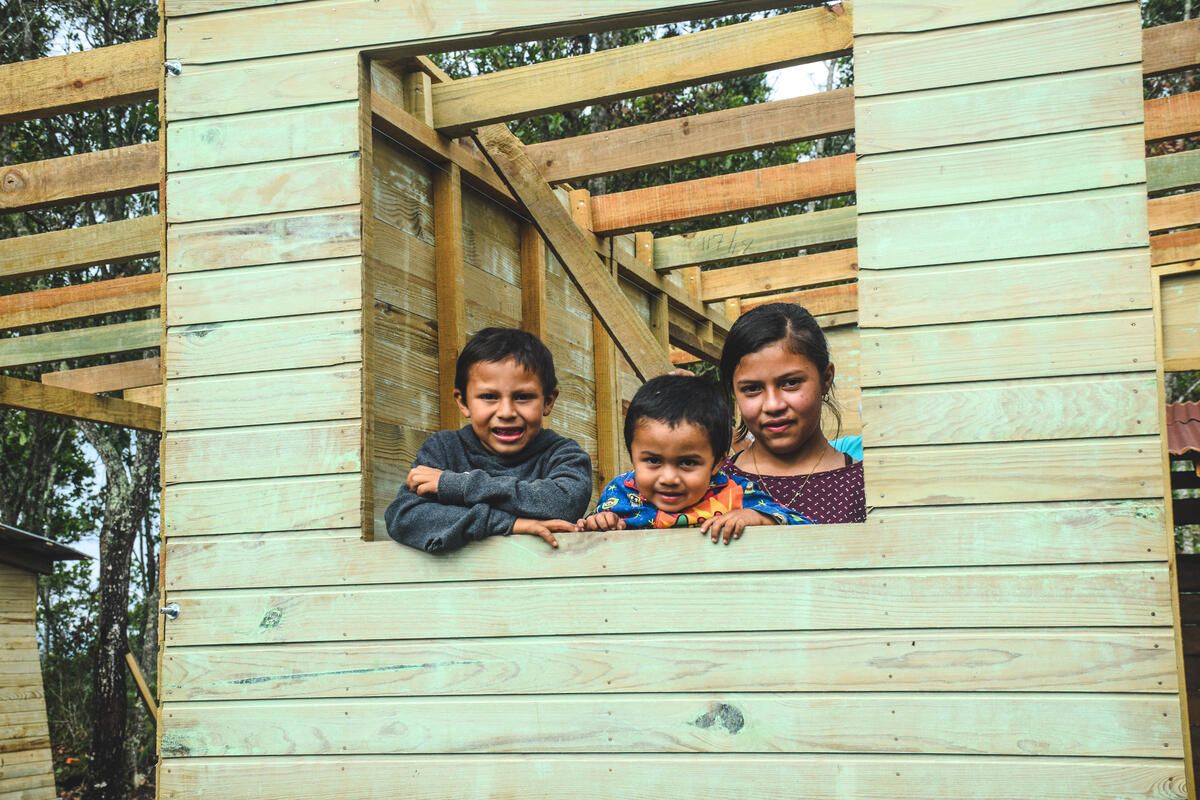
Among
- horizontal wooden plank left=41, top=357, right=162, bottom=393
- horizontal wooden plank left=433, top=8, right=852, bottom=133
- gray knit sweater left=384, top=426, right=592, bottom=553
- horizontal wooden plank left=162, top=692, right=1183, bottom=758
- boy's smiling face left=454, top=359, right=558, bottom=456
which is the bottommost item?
horizontal wooden plank left=162, top=692, right=1183, bottom=758

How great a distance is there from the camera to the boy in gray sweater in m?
3.16

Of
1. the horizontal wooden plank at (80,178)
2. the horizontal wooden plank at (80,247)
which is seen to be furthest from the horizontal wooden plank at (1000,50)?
the horizontal wooden plank at (80,247)

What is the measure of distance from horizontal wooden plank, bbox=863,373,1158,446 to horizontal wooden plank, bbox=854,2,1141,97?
77 cm

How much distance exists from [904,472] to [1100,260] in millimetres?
680

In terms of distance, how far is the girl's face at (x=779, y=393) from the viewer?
3.38 metres

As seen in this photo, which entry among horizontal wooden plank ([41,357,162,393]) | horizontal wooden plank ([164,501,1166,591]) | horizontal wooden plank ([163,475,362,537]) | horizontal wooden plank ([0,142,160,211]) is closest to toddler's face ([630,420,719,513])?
horizontal wooden plank ([164,501,1166,591])

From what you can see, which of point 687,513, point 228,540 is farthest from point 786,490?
point 228,540

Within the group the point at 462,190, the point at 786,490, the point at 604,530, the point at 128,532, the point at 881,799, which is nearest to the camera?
the point at 881,799

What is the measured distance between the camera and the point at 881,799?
2.86 metres

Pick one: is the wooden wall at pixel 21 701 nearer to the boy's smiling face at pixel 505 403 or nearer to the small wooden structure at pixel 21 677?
the small wooden structure at pixel 21 677

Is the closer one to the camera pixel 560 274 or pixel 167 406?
pixel 167 406

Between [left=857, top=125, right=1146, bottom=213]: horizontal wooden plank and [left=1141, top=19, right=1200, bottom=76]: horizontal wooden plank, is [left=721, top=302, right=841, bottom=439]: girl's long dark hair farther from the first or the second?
[left=1141, top=19, right=1200, bottom=76]: horizontal wooden plank

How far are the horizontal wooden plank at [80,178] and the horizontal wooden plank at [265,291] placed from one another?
2.16 metres

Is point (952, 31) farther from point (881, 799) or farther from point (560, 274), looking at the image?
point (560, 274)
